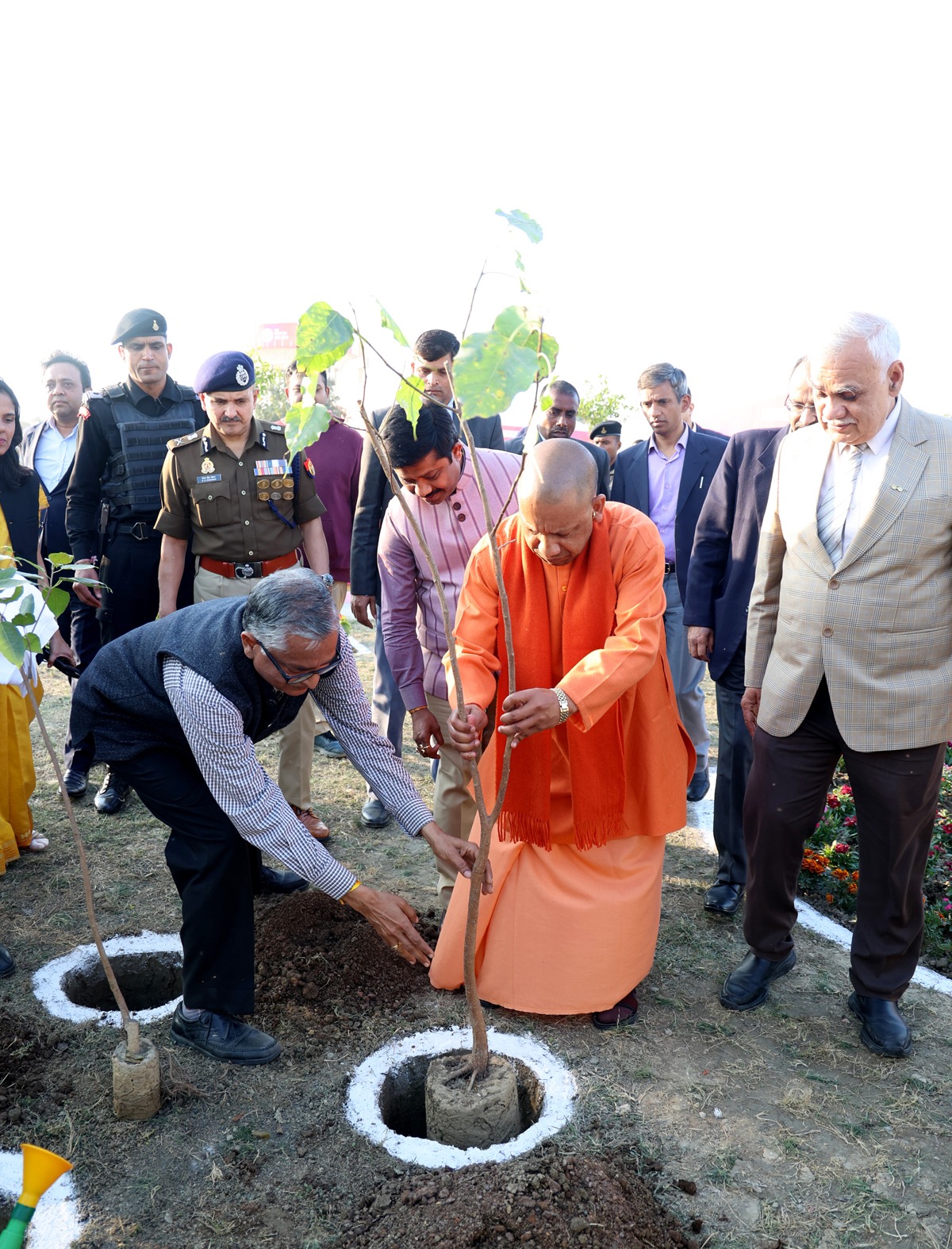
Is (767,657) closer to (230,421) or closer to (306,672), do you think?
(306,672)

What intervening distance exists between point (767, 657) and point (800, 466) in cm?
66

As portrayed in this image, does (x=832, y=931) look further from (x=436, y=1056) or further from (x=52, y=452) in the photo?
(x=52, y=452)

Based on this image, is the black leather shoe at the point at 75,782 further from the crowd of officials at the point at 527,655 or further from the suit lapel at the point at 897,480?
the suit lapel at the point at 897,480

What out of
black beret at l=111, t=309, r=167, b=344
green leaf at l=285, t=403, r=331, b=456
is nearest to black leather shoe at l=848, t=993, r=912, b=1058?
green leaf at l=285, t=403, r=331, b=456

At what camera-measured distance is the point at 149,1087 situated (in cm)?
267

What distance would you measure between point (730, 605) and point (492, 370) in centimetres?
216

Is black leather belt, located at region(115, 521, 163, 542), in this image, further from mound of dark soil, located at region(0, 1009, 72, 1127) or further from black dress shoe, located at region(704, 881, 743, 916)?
black dress shoe, located at region(704, 881, 743, 916)

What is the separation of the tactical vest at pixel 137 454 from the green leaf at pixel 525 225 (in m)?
3.07

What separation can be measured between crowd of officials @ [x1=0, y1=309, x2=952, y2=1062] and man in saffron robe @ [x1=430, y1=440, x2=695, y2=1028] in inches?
→ 1.2

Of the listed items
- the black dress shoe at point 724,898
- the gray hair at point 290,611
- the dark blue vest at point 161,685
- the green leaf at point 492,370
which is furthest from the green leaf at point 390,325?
the black dress shoe at point 724,898

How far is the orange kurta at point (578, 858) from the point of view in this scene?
315 cm

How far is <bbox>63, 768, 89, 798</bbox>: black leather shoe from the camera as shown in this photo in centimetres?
498

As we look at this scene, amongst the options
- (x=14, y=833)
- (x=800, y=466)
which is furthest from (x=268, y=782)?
(x=14, y=833)

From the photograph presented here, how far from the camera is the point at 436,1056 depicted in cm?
298
